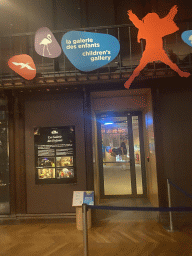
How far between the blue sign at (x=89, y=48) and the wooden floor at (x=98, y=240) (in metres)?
4.05

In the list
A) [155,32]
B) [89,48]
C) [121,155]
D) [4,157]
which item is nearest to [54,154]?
[4,157]

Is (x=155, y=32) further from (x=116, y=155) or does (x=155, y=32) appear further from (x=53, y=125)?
(x=116, y=155)

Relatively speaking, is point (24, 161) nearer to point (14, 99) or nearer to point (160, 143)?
point (14, 99)

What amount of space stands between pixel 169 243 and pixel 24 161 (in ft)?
14.5

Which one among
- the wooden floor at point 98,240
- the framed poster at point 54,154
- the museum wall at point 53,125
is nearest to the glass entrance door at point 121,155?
the museum wall at point 53,125

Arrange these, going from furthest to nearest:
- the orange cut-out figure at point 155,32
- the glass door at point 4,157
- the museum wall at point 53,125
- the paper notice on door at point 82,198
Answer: the glass door at point 4,157
the museum wall at point 53,125
the paper notice on door at point 82,198
the orange cut-out figure at point 155,32

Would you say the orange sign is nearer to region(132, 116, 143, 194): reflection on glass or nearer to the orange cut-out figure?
the orange cut-out figure

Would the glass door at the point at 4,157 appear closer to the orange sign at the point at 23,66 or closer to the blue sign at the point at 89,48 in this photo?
the orange sign at the point at 23,66

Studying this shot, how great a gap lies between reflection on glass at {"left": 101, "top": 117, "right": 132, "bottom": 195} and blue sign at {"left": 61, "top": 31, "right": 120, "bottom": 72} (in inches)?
127

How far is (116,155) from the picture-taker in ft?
24.7

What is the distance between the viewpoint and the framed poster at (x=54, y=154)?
592 cm

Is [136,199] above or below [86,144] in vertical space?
below

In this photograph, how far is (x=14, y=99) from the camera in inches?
238

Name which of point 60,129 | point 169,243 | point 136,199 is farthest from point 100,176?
point 169,243
